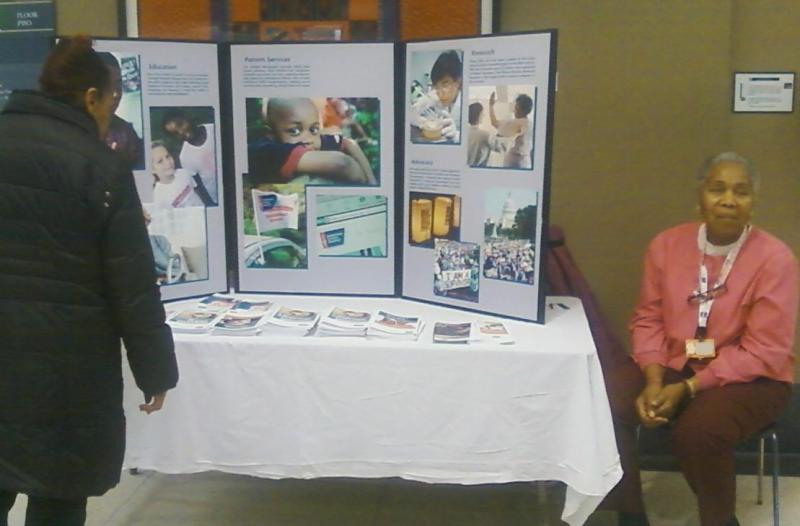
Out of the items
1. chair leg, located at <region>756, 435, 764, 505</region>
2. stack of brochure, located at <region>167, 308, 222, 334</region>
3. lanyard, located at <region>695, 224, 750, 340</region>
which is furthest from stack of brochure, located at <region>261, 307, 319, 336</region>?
Answer: chair leg, located at <region>756, 435, 764, 505</region>

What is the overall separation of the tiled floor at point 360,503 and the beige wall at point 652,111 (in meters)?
0.91

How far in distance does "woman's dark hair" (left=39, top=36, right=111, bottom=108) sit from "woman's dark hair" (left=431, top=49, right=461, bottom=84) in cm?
101

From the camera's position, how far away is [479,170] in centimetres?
242

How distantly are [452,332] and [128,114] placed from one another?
1159 millimetres

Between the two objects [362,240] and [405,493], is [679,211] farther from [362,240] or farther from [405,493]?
[405,493]

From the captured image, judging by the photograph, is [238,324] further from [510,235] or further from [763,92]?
[763,92]

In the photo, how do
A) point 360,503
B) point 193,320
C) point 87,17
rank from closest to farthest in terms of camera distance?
1. point 193,320
2. point 360,503
3. point 87,17

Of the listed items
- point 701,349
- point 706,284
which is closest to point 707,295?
point 706,284

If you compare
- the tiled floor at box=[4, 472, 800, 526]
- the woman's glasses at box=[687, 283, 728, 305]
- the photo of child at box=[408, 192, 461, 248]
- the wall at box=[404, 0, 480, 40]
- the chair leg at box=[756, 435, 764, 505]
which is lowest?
the tiled floor at box=[4, 472, 800, 526]

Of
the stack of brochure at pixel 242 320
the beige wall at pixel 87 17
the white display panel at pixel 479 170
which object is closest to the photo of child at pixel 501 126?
the white display panel at pixel 479 170

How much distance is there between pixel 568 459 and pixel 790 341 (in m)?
0.82

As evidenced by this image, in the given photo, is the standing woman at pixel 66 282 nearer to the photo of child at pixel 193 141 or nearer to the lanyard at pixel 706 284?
the photo of child at pixel 193 141

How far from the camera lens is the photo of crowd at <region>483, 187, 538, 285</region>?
92.4 inches

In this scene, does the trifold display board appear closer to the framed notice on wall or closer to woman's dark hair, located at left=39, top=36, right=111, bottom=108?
woman's dark hair, located at left=39, top=36, right=111, bottom=108
